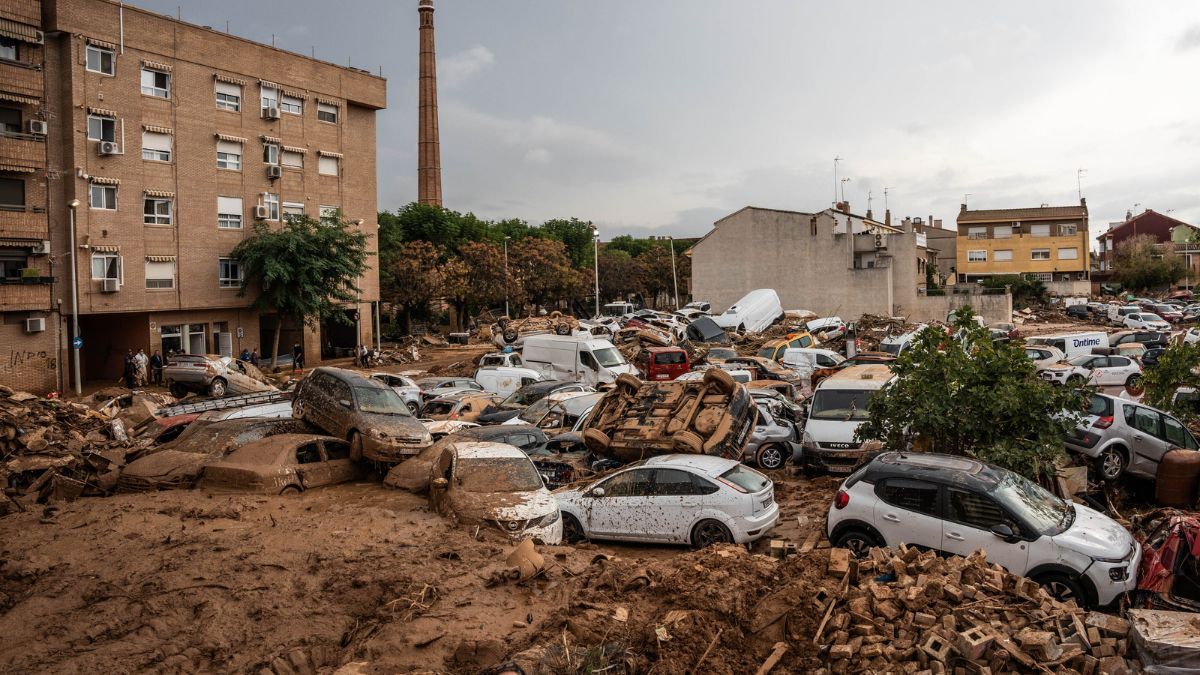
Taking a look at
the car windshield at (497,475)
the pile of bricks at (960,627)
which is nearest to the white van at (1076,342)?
the car windshield at (497,475)

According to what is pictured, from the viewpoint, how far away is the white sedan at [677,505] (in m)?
10.9

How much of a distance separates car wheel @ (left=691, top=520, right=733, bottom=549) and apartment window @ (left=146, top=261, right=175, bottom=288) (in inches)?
1206

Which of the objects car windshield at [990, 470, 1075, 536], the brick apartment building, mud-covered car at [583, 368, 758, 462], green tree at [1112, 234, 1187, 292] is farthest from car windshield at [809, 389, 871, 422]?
green tree at [1112, 234, 1187, 292]

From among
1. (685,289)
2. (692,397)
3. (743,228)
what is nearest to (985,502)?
Result: (692,397)

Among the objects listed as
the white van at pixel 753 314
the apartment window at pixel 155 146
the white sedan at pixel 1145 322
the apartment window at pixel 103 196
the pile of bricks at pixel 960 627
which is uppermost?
the apartment window at pixel 155 146

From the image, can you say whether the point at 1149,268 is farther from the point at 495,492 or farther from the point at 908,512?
the point at 495,492

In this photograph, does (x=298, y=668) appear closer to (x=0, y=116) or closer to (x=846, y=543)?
(x=846, y=543)

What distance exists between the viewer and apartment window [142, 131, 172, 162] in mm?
33781

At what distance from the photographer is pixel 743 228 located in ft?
175

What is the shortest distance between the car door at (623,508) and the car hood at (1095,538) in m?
4.87

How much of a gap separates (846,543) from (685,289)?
67978 mm

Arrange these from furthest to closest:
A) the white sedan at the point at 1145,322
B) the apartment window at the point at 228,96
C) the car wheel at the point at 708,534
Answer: the white sedan at the point at 1145,322 < the apartment window at the point at 228,96 < the car wheel at the point at 708,534

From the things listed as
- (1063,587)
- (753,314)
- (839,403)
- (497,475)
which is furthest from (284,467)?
(753,314)

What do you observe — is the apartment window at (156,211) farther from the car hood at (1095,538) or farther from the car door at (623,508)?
the car hood at (1095,538)
